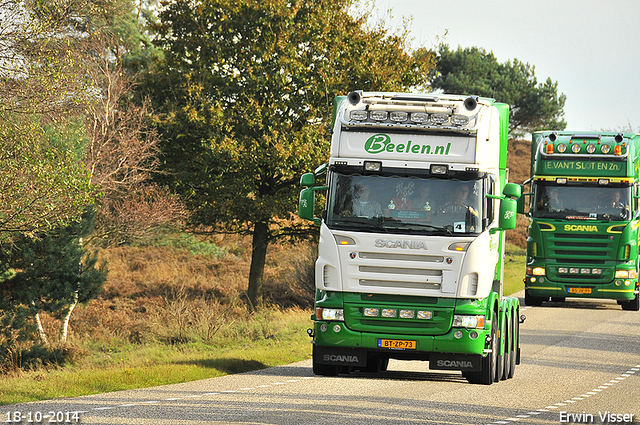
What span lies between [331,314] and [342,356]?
2.09 ft

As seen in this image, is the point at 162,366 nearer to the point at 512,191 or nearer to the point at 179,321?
the point at 512,191

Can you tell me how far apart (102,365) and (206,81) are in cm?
1072

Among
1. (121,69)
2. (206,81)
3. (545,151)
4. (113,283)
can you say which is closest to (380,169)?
(545,151)

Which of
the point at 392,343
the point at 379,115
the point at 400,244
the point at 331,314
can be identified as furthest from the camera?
the point at 379,115

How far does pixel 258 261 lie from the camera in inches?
1288

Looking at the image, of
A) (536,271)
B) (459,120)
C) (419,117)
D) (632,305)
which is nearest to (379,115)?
(419,117)

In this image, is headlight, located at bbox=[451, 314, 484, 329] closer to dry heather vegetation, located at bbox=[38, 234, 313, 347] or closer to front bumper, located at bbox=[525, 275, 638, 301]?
dry heather vegetation, located at bbox=[38, 234, 313, 347]

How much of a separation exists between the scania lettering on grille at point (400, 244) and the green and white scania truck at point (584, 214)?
11874 mm

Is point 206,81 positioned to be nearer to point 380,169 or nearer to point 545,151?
point 545,151

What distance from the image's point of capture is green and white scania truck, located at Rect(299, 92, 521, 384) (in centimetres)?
1212

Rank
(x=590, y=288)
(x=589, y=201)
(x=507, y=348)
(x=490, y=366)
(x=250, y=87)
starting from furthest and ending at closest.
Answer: (x=250, y=87) → (x=590, y=288) → (x=589, y=201) → (x=507, y=348) → (x=490, y=366)

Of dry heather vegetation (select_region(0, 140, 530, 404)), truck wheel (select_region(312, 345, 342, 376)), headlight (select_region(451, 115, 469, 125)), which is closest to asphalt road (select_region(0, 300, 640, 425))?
truck wheel (select_region(312, 345, 342, 376))

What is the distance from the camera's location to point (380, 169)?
12.4 m

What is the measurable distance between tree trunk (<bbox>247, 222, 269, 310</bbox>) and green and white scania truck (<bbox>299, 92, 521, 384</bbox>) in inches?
777
